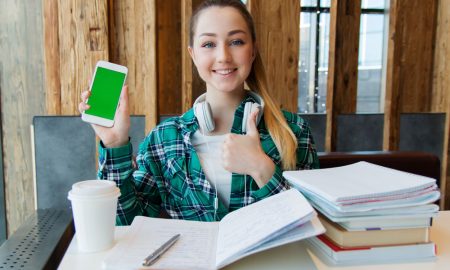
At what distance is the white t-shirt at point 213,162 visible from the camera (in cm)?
123

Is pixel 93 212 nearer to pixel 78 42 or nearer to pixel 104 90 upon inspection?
pixel 104 90

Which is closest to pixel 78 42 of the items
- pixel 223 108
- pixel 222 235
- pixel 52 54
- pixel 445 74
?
pixel 52 54

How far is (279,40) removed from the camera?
8.32 feet

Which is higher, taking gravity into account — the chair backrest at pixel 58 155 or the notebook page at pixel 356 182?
the notebook page at pixel 356 182

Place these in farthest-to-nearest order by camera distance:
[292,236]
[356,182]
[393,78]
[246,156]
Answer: [393,78] < [246,156] < [356,182] < [292,236]

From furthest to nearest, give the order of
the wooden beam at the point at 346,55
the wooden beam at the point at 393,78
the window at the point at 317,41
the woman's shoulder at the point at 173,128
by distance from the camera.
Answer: the window at the point at 317,41
the wooden beam at the point at 346,55
the wooden beam at the point at 393,78
the woman's shoulder at the point at 173,128

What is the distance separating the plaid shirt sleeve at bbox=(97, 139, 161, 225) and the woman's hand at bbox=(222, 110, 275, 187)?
270mm

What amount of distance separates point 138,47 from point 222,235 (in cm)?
189

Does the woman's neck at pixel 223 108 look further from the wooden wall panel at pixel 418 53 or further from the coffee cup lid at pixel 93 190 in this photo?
the wooden wall panel at pixel 418 53

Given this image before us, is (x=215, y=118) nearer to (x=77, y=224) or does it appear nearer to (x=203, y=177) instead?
(x=203, y=177)

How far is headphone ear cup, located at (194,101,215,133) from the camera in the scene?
125 centimetres

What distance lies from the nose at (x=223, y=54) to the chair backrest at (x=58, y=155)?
1.04 meters

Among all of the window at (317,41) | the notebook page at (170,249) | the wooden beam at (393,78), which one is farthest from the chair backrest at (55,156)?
the window at (317,41)

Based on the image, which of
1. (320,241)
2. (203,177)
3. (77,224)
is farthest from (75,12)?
(320,241)
